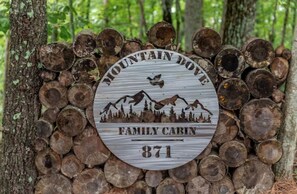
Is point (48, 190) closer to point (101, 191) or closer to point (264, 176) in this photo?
point (101, 191)

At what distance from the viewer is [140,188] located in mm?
3551

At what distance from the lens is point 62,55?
3355 millimetres

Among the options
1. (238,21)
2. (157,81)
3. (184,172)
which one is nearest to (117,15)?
(238,21)

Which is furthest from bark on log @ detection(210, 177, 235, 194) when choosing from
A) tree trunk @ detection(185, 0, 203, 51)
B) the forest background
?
tree trunk @ detection(185, 0, 203, 51)

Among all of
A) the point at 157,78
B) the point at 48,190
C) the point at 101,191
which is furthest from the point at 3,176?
the point at 157,78

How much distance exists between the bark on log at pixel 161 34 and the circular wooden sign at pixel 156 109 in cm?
8

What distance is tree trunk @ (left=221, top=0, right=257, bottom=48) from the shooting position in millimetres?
4738

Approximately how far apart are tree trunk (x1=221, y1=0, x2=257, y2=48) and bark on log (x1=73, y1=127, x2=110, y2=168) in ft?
7.43

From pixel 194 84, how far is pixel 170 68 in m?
0.25

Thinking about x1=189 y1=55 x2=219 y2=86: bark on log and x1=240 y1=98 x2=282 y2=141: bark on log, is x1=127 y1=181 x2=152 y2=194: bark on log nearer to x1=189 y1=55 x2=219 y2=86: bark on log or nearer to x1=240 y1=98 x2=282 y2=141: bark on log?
x1=240 y1=98 x2=282 y2=141: bark on log

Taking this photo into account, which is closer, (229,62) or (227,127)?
(229,62)

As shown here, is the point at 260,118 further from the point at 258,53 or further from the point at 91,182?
the point at 91,182

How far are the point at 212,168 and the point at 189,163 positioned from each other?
8.3 inches

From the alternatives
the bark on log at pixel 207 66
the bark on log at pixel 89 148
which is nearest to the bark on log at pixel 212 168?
the bark on log at pixel 207 66
